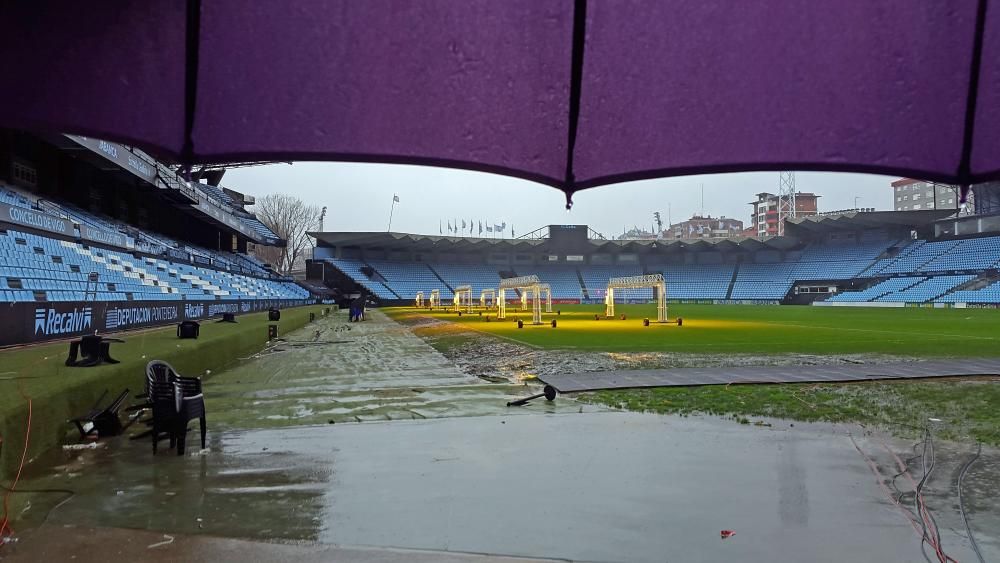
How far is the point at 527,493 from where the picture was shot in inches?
208

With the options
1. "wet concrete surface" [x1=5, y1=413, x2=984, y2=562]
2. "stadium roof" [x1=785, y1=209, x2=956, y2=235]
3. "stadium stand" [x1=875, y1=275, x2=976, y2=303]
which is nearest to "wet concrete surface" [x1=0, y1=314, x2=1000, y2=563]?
"wet concrete surface" [x1=5, y1=413, x2=984, y2=562]

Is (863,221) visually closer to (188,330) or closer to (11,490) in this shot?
(188,330)

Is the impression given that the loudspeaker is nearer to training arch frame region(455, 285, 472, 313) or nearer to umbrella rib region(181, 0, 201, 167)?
umbrella rib region(181, 0, 201, 167)

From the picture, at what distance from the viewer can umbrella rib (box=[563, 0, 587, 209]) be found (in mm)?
2135

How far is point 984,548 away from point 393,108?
15.8 feet

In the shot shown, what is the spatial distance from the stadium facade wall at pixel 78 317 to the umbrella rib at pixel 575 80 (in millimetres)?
13678

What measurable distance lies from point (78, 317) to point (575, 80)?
16.3m

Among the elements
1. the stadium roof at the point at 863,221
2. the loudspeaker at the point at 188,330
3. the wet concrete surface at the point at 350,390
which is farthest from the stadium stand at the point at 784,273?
the loudspeaker at the point at 188,330

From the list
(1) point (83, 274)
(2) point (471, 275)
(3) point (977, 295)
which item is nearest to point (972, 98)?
(1) point (83, 274)

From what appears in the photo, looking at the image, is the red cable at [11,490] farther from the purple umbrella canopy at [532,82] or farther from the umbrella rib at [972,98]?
the umbrella rib at [972,98]

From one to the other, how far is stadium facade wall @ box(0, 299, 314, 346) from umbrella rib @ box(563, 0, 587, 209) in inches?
538

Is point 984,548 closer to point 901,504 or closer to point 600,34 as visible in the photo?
point 901,504

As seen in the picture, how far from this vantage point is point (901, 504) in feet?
16.2

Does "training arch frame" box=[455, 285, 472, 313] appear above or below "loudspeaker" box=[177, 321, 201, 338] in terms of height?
above
